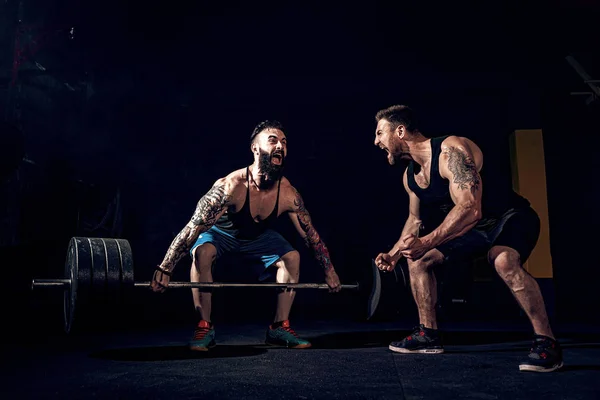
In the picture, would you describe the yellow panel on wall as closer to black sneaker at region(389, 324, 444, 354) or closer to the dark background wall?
the dark background wall

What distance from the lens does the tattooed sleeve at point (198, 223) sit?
10.0 ft

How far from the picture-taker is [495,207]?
2.72 m

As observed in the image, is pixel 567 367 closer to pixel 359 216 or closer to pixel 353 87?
pixel 359 216

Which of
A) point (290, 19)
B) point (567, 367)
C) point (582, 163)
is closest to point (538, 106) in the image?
point (582, 163)

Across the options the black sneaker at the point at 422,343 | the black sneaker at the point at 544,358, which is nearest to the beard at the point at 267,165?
the black sneaker at the point at 422,343

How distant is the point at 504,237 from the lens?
2.56 meters

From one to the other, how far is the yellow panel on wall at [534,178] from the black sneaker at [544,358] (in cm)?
249

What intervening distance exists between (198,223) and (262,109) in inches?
82.9

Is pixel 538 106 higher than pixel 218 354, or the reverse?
pixel 538 106

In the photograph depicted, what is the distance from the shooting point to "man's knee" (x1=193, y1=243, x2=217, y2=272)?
10.3 feet

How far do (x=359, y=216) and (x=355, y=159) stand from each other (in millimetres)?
536

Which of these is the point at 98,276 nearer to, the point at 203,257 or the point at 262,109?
the point at 203,257

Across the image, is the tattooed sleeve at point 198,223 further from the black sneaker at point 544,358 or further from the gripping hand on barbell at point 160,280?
the black sneaker at point 544,358

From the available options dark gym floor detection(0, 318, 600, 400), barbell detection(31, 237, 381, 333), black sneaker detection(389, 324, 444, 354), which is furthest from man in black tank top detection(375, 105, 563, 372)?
barbell detection(31, 237, 381, 333)
